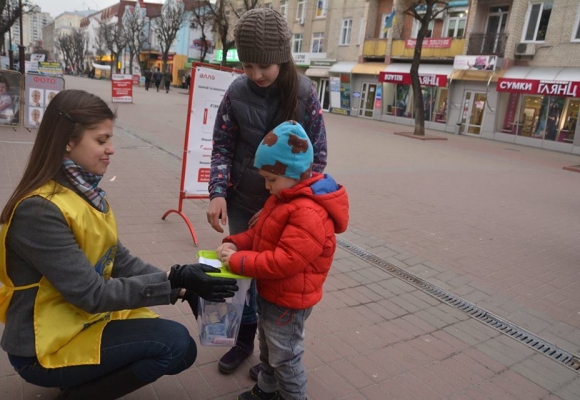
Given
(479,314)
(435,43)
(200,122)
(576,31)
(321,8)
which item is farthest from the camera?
(321,8)

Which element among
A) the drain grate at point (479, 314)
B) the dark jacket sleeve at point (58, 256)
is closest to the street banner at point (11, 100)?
the drain grate at point (479, 314)

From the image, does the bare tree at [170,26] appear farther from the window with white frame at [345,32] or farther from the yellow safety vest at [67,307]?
the yellow safety vest at [67,307]

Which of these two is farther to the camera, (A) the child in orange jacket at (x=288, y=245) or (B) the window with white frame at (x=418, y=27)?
(B) the window with white frame at (x=418, y=27)

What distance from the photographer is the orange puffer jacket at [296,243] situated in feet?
6.27

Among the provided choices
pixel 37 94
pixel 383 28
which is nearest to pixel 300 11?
pixel 383 28

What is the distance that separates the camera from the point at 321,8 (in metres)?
34.0

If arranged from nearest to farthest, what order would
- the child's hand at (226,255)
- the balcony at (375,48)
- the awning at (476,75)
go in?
the child's hand at (226,255)
the awning at (476,75)
the balcony at (375,48)

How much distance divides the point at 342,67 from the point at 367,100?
10.1ft

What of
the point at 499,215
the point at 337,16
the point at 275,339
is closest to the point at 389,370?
the point at 275,339

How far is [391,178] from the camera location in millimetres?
9453

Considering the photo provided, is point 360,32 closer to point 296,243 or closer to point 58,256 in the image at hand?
point 296,243

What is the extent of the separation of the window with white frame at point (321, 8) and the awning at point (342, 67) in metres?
4.99

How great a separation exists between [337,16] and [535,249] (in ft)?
97.4

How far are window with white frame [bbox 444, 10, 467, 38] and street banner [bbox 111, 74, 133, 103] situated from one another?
56.3 ft
